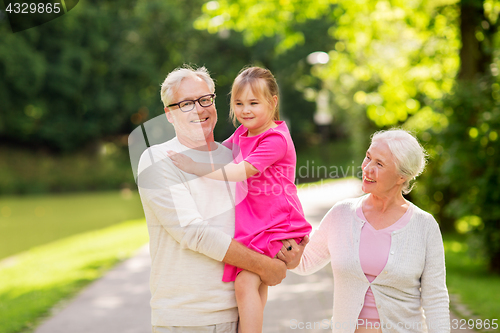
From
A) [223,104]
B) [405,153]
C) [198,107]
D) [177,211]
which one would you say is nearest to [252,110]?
[198,107]

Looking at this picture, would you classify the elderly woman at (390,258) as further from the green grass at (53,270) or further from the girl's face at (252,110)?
the green grass at (53,270)

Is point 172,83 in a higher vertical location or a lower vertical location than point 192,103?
higher

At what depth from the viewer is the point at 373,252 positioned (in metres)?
2.65

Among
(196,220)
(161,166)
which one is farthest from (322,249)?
(161,166)

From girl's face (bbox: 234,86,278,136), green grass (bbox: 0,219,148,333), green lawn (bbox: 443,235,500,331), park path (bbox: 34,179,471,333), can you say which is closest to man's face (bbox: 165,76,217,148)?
girl's face (bbox: 234,86,278,136)

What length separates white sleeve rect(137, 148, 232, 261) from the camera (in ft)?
7.52

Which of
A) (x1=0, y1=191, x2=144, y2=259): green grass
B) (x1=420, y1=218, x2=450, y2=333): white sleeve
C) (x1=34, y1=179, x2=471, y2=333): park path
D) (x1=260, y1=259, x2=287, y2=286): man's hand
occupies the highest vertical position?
(x1=260, y1=259, x2=287, y2=286): man's hand

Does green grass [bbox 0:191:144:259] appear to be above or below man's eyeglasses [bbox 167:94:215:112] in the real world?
below

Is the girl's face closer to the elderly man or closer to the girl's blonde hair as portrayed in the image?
the girl's blonde hair

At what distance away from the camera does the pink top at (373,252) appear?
2.63 meters

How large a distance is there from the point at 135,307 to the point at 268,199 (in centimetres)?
500

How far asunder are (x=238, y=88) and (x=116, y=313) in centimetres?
493

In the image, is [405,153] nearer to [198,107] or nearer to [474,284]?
[198,107]

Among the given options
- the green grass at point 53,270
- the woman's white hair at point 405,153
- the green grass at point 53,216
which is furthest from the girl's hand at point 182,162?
the green grass at point 53,216
